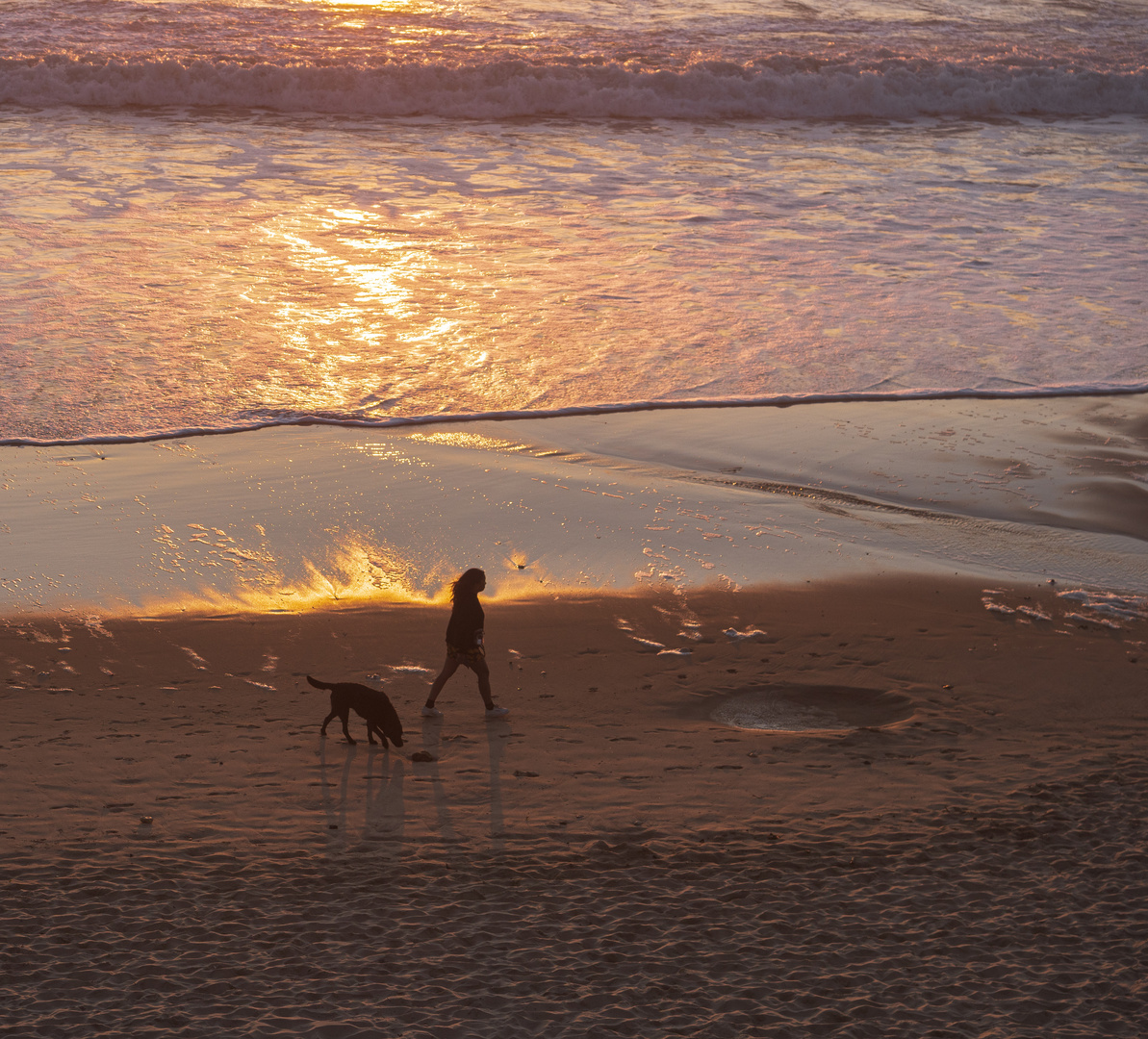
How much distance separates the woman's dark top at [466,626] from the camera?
682cm

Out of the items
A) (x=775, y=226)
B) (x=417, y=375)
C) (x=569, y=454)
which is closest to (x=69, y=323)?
(x=417, y=375)

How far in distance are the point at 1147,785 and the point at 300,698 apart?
14.8 feet

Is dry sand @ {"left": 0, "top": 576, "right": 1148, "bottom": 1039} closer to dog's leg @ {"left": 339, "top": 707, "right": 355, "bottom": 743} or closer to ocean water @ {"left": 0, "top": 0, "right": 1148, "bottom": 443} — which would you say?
dog's leg @ {"left": 339, "top": 707, "right": 355, "bottom": 743}

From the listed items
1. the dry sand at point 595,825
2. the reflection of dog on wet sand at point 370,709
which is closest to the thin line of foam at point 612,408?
the dry sand at point 595,825

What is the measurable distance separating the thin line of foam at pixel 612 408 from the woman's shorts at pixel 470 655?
4789 millimetres

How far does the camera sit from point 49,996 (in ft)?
15.0

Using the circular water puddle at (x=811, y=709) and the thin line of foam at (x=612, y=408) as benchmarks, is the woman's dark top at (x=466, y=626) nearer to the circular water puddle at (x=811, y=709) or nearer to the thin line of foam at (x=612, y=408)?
the circular water puddle at (x=811, y=709)

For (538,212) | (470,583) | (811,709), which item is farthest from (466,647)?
(538,212)

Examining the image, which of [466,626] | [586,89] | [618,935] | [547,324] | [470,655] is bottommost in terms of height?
[618,935]

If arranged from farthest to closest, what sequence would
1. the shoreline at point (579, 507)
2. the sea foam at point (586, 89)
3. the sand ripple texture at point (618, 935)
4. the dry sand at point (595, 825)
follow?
1. the sea foam at point (586, 89)
2. the shoreline at point (579, 507)
3. the dry sand at point (595, 825)
4. the sand ripple texture at point (618, 935)

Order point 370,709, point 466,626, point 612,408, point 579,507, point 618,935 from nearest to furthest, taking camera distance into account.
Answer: point 618,935, point 370,709, point 466,626, point 579,507, point 612,408

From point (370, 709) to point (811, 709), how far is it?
251cm

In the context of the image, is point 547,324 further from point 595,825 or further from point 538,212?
point 595,825

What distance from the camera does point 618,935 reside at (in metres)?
5.04
